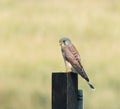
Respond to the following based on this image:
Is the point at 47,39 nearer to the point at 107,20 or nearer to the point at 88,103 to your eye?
the point at 107,20

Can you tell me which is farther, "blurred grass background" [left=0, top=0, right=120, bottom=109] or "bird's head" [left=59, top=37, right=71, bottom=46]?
"blurred grass background" [left=0, top=0, right=120, bottom=109]

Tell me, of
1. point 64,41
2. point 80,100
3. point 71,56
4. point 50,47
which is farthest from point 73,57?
point 50,47

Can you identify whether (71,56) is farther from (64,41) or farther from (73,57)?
(64,41)

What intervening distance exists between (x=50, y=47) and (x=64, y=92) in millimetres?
8805

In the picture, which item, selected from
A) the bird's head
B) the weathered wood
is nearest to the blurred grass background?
the bird's head

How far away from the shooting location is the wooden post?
17.9 ft

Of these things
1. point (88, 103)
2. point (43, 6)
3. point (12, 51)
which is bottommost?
point (88, 103)

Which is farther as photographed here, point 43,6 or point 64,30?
point 43,6

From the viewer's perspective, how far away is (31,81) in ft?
39.0

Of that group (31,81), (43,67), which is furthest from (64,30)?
(31,81)

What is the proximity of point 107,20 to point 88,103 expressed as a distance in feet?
17.4

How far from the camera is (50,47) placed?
46.8 ft

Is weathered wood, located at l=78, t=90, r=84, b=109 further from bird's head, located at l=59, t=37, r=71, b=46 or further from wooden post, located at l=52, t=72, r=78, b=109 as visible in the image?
bird's head, located at l=59, t=37, r=71, b=46

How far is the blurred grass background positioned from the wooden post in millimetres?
5167
